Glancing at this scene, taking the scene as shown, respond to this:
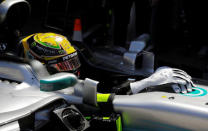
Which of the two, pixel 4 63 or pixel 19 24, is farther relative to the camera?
A: pixel 19 24

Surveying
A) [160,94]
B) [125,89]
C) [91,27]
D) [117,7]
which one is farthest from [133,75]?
[91,27]

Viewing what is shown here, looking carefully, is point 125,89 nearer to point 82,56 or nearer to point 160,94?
point 160,94

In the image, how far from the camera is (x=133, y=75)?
8.38ft

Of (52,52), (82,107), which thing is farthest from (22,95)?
(52,52)

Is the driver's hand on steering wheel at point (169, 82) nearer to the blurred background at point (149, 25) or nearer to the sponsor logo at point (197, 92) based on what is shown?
the sponsor logo at point (197, 92)

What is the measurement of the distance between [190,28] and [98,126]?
547cm

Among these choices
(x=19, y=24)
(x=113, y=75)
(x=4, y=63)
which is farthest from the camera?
(x=113, y=75)

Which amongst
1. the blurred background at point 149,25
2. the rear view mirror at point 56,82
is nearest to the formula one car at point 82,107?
the rear view mirror at point 56,82

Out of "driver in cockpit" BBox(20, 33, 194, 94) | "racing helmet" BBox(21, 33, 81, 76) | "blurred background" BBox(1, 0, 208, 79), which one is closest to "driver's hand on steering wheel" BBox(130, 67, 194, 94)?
"driver in cockpit" BBox(20, 33, 194, 94)

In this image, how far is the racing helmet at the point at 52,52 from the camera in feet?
7.04

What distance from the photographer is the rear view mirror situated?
52.8 inches

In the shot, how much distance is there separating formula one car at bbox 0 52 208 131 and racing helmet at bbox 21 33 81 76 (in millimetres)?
261

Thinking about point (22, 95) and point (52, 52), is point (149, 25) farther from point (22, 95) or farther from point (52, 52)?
point (22, 95)

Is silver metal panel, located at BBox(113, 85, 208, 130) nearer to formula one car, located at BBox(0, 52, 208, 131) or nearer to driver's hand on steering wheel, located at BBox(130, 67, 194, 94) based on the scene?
formula one car, located at BBox(0, 52, 208, 131)
